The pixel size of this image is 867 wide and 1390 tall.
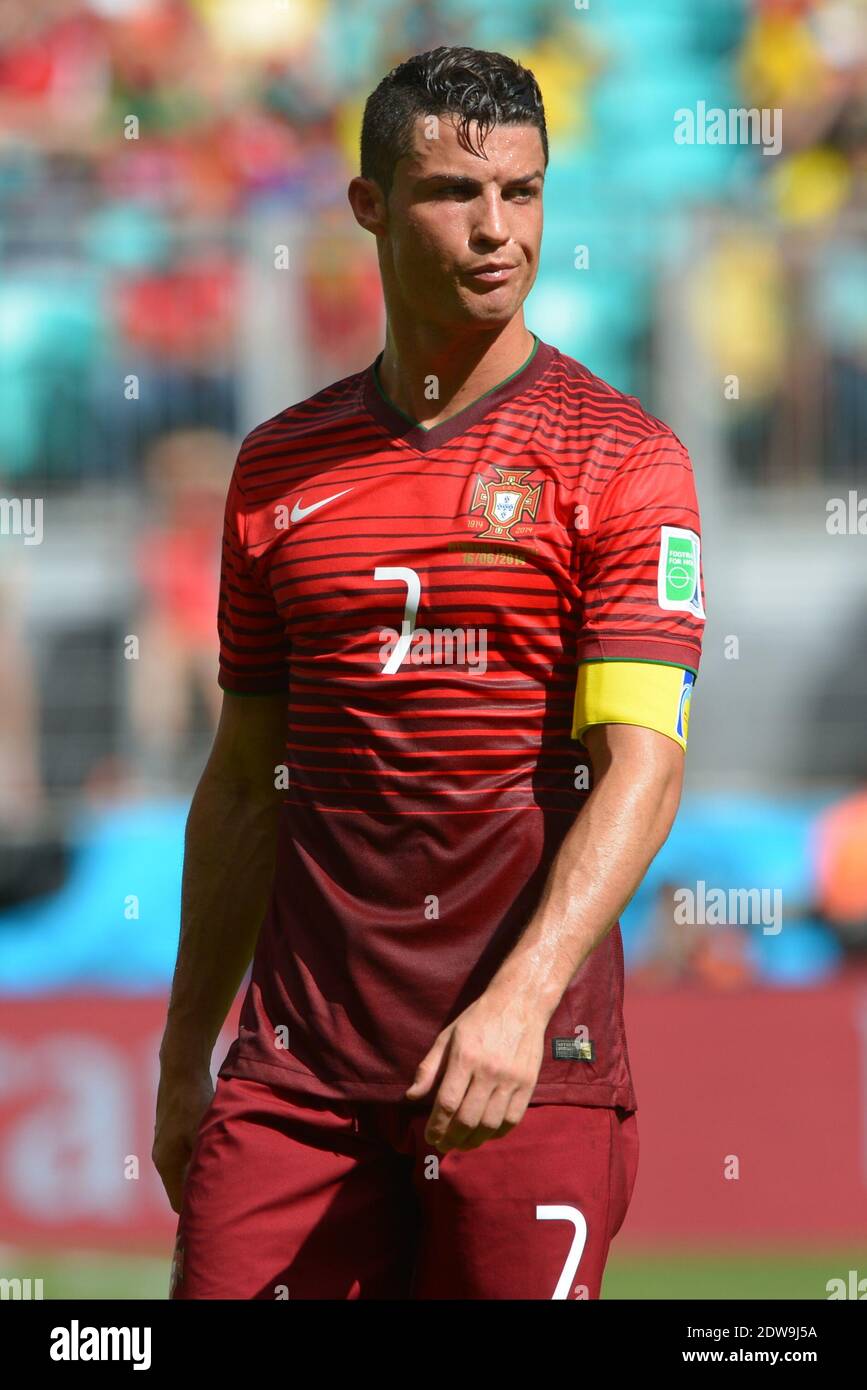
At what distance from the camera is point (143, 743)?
733 centimetres

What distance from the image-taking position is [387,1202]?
9.38 feet

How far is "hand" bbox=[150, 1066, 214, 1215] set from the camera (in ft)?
10.4

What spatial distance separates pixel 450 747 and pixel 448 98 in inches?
35.9

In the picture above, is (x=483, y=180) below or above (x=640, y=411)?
above

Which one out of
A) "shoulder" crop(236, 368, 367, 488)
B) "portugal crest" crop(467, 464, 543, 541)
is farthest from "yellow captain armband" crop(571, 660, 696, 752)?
"shoulder" crop(236, 368, 367, 488)

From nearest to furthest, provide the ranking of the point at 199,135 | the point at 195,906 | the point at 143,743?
the point at 195,906
the point at 143,743
the point at 199,135

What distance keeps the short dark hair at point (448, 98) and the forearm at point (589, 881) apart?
3.05 ft

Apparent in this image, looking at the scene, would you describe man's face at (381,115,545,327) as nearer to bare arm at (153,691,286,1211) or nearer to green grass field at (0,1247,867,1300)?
bare arm at (153,691,286,1211)

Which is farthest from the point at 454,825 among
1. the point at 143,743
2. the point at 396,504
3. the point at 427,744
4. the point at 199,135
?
the point at 199,135

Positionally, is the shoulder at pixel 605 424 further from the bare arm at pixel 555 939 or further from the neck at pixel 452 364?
the bare arm at pixel 555 939

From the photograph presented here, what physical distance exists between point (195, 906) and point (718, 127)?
791cm

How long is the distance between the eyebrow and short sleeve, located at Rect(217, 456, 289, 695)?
0.56 meters
